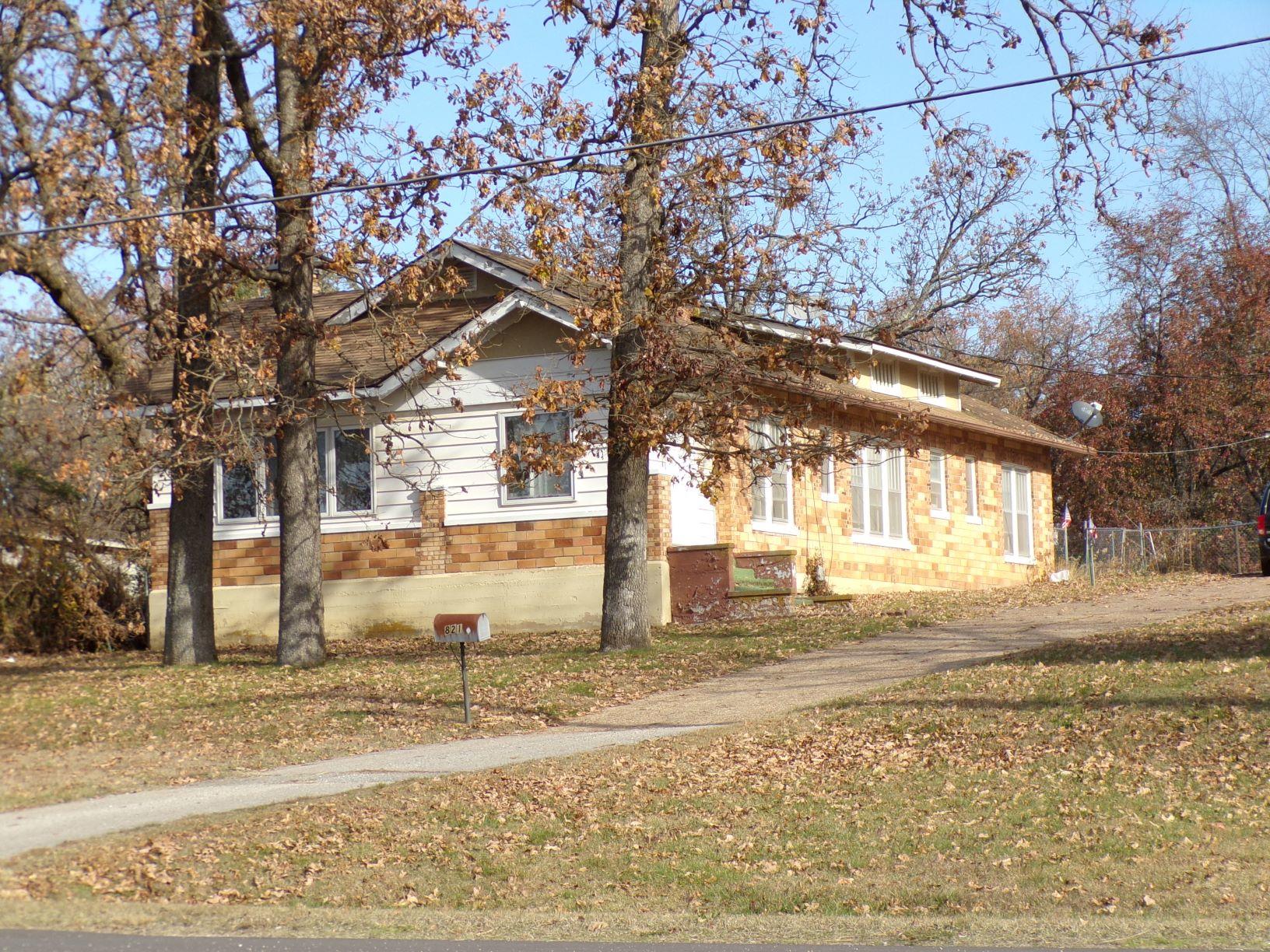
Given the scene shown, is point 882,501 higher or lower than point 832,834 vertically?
Answer: higher

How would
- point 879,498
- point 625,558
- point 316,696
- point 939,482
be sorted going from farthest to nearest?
point 939,482
point 879,498
point 625,558
point 316,696

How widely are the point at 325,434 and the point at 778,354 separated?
9.48 m

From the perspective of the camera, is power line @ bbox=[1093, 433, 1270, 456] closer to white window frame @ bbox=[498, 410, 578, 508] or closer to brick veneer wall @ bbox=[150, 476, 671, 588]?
brick veneer wall @ bbox=[150, 476, 671, 588]

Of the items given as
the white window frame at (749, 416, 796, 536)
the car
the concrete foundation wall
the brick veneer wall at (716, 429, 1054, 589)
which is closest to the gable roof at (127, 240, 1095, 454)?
the brick veneer wall at (716, 429, 1054, 589)

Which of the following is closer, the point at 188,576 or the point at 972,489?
the point at 188,576

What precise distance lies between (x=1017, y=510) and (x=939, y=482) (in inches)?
145

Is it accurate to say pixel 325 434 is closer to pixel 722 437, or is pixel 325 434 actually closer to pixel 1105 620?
pixel 722 437

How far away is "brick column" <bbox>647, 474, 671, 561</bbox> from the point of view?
73.5 ft

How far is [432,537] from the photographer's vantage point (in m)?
23.8

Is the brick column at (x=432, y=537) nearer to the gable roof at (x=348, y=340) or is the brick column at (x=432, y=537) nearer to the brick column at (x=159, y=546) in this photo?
the gable roof at (x=348, y=340)

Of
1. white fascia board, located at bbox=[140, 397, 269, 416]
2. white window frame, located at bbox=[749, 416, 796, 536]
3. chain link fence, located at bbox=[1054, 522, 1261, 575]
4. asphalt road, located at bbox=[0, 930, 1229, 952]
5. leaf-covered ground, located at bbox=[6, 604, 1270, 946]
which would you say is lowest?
asphalt road, located at bbox=[0, 930, 1229, 952]

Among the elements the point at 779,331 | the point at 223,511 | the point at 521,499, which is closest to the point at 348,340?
the point at 223,511

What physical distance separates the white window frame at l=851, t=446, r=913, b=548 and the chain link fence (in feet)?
20.2

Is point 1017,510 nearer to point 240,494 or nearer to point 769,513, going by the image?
point 769,513
